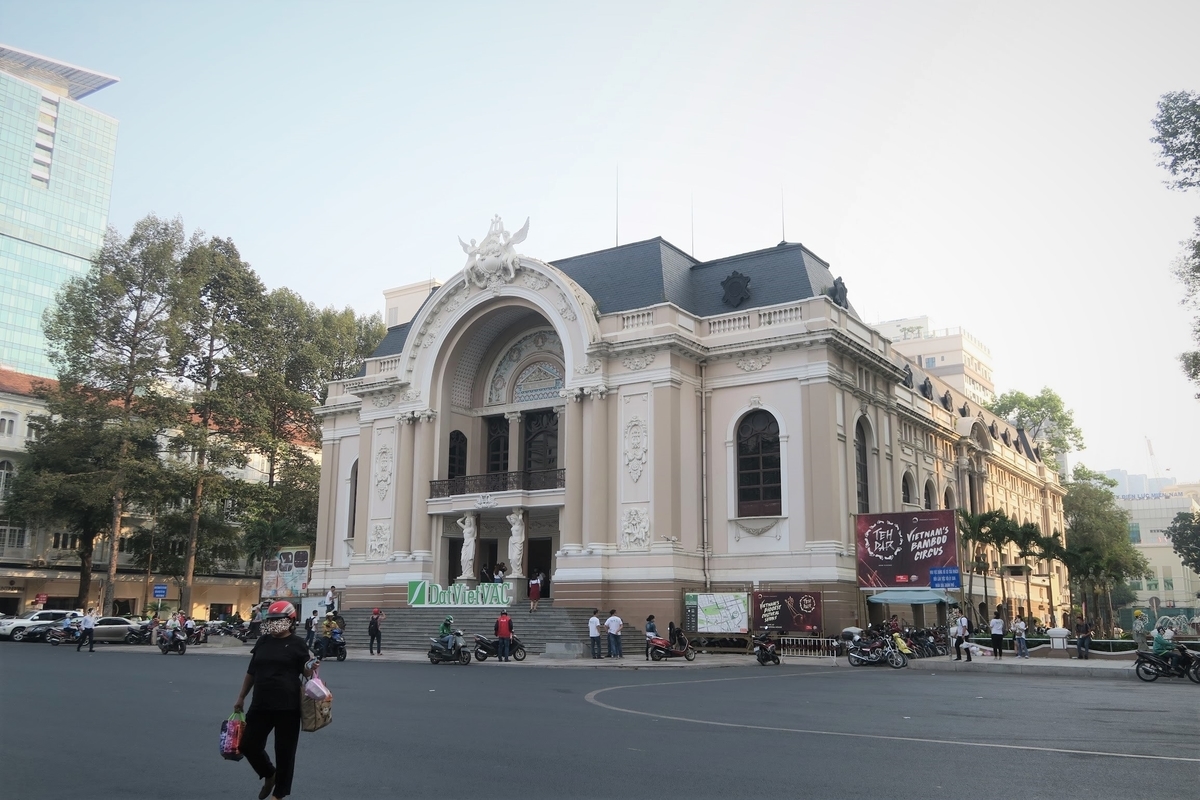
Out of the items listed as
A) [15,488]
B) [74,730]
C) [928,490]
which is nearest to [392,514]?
[15,488]

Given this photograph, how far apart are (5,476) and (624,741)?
53088mm

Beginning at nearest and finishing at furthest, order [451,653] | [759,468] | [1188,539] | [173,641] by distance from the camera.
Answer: [451,653] → [173,641] → [759,468] → [1188,539]

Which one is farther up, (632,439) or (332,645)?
(632,439)

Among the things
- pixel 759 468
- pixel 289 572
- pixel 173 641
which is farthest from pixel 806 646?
pixel 289 572

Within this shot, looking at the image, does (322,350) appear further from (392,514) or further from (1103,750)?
(1103,750)

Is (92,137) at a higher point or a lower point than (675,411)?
higher

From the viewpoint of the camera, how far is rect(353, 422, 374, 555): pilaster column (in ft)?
140

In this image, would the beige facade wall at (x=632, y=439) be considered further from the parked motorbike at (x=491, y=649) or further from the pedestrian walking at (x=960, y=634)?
the parked motorbike at (x=491, y=649)

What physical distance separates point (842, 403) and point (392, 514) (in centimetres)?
1856

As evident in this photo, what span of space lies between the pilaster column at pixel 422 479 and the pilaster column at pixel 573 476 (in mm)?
6713

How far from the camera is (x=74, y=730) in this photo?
11.7m

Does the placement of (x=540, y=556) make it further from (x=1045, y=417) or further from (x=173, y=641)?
(x=1045, y=417)

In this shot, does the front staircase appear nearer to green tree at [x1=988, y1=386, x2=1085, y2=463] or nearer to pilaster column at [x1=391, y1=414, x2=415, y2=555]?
pilaster column at [x1=391, y1=414, x2=415, y2=555]

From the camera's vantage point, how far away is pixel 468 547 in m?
38.7
